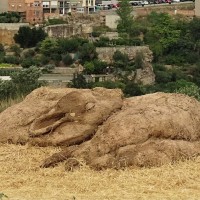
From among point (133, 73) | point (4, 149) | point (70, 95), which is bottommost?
point (133, 73)

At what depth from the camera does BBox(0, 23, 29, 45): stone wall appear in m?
51.9

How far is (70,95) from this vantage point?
588 centimetres

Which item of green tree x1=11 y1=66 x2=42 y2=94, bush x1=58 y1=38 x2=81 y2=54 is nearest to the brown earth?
green tree x1=11 y1=66 x2=42 y2=94

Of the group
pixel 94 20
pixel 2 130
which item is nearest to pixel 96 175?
pixel 2 130

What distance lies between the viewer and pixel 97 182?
4.67 meters

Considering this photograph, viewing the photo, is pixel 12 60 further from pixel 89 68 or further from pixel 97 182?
pixel 97 182

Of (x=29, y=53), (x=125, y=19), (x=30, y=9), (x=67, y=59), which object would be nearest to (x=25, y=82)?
(x=67, y=59)

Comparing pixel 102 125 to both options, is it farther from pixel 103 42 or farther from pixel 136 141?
pixel 103 42

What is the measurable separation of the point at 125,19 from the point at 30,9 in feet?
31.1

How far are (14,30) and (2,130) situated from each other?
1840 inches

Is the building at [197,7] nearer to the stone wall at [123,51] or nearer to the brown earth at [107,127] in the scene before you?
the stone wall at [123,51]

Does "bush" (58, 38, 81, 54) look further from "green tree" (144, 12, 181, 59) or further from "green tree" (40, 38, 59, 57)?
"green tree" (144, 12, 181, 59)

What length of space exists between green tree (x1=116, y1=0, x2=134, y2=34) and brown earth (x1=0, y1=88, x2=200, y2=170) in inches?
1861

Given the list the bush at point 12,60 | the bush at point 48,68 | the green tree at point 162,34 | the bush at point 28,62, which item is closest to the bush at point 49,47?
the bush at point 28,62
